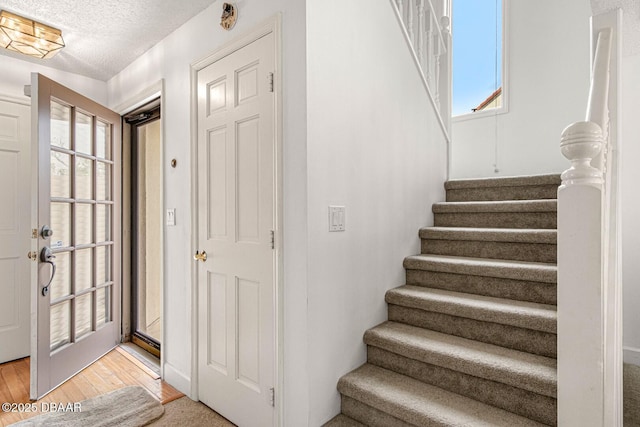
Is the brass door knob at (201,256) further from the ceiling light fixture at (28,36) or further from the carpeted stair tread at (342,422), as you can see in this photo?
the ceiling light fixture at (28,36)

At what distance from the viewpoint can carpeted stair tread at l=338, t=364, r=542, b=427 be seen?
1.40 meters

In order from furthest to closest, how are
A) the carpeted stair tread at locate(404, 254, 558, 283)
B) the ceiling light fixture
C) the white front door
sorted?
the white front door → the ceiling light fixture → the carpeted stair tread at locate(404, 254, 558, 283)

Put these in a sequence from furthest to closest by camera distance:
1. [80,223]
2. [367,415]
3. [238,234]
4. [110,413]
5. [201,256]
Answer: [80,223] < [201,256] < [110,413] < [238,234] < [367,415]

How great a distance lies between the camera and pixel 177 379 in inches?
93.9

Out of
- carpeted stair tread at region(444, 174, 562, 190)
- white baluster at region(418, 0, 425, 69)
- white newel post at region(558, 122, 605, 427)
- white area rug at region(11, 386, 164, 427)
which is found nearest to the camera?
white newel post at region(558, 122, 605, 427)

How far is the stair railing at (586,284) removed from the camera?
3.60 feet

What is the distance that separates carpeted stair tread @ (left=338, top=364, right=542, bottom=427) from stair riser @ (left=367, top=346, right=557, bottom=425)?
0.09 feet

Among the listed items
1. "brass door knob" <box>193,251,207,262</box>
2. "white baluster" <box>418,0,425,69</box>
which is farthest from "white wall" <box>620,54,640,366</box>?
"brass door knob" <box>193,251,207,262</box>

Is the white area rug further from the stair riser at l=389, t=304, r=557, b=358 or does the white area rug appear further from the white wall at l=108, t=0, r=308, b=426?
the stair riser at l=389, t=304, r=557, b=358

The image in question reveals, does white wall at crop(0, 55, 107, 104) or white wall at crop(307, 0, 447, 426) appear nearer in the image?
white wall at crop(307, 0, 447, 426)

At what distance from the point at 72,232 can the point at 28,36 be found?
142cm

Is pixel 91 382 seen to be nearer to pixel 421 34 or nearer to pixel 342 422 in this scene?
pixel 342 422

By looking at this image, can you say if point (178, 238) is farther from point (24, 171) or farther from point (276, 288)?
point (24, 171)

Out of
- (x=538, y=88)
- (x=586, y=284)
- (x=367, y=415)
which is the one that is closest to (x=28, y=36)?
(x=367, y=415)
